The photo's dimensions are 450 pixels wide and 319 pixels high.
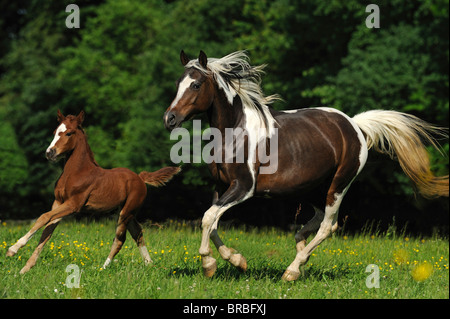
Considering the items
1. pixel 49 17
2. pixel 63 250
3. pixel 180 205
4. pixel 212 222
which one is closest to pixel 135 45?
pixel 49 17

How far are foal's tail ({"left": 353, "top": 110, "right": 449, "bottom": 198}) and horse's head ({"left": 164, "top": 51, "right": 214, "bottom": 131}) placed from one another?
2.27m

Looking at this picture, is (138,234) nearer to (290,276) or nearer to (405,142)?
(290,276)

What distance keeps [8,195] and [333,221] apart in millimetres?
18455

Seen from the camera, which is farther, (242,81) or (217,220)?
(242,81)

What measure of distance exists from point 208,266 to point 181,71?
13821 mm

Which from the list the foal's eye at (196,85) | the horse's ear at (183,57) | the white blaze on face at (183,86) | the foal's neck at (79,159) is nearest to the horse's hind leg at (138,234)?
the foal's neck at (79,159)

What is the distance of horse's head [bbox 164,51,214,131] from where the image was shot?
5.81 metres

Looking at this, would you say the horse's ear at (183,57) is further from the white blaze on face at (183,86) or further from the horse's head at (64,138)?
the horse's head at (64,138)

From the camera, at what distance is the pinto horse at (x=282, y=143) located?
599cm

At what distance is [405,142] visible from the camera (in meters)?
7.20

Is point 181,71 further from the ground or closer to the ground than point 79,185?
further from the ground

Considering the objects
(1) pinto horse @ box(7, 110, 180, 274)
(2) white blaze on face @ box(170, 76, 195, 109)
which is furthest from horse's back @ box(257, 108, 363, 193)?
(1) pinto horse @ box(7, 110, 180, 274)

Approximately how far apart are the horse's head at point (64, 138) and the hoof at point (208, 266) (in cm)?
198

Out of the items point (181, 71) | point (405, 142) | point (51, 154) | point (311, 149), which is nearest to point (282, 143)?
point (311, 149)
